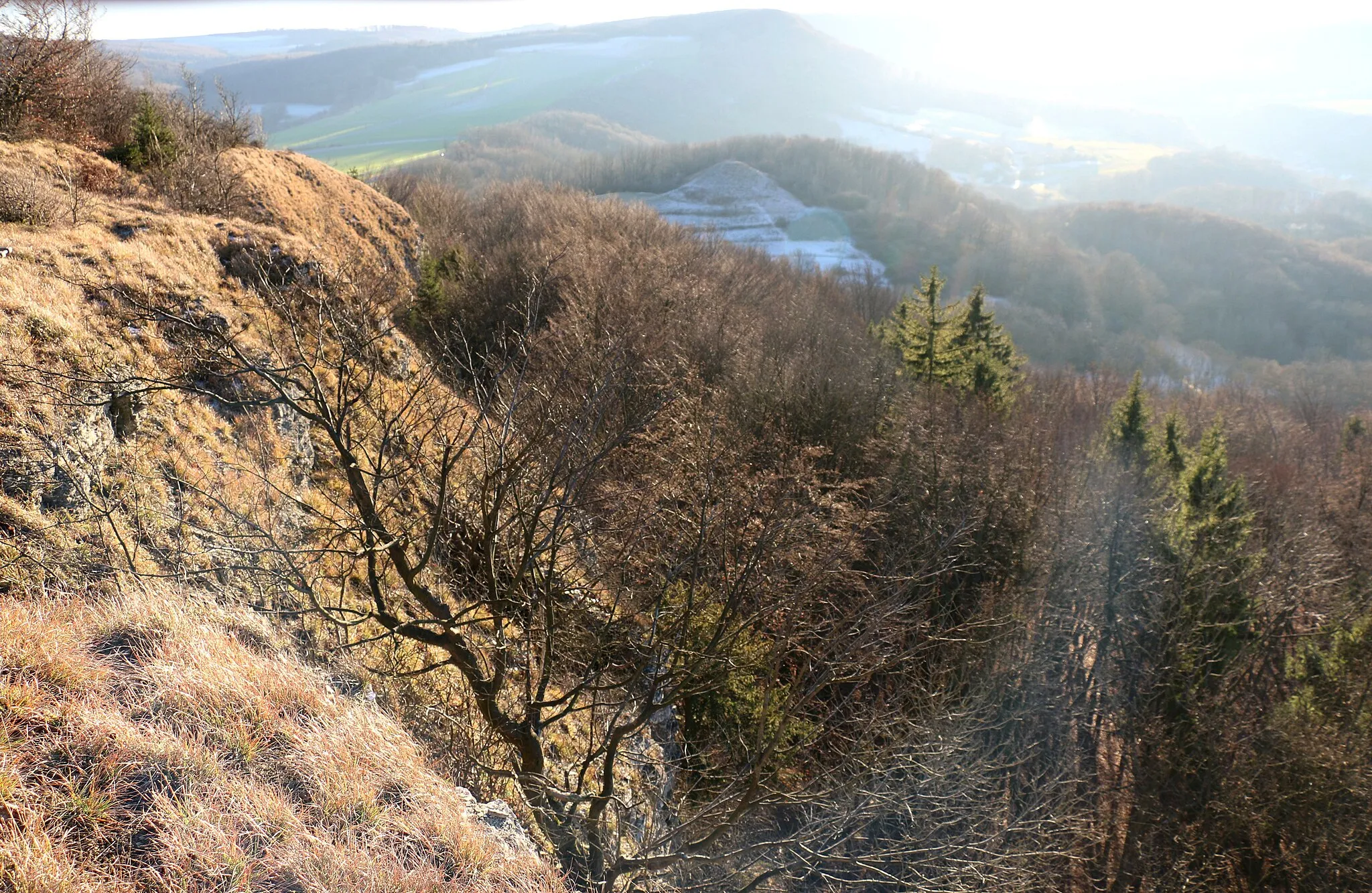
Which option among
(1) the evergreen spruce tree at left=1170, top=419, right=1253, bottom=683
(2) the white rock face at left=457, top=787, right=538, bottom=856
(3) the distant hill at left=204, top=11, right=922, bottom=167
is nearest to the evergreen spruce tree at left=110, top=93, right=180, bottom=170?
(2) the white rock face at left=457, top=787, right=538, bottom=856

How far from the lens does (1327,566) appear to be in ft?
58.4

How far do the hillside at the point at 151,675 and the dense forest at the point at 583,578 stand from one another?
0.10 feet

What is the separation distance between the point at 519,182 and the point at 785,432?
35.9 meters

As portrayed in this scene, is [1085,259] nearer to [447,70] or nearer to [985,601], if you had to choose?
[985,601]

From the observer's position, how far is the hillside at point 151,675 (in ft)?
11.3

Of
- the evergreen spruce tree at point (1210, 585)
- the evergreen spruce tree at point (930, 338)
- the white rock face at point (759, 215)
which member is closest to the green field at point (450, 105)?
the white rock face at point (759, 215)

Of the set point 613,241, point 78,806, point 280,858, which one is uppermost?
point 613,241

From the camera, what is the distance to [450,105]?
135m

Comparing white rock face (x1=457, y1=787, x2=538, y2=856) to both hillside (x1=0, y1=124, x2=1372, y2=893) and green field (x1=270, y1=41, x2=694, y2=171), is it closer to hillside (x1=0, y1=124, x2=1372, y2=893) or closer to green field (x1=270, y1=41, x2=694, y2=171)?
hillside (x1=0, y1=124, x2=1372, y2=893)

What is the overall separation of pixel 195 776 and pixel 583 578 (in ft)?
16.3

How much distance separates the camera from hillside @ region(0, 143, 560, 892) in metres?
3.45

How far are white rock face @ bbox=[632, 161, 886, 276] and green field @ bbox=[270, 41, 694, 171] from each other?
109ft

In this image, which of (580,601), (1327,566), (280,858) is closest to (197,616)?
(280,858)

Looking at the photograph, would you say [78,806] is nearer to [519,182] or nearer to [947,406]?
[947,406]
